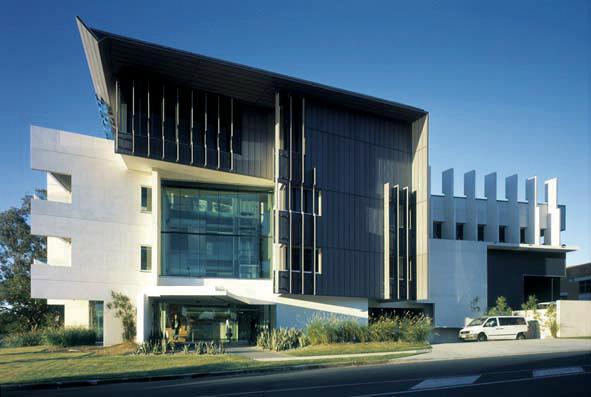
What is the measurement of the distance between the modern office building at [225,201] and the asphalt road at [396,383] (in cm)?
1256

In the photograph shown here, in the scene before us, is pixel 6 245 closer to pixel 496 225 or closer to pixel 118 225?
pixel 118 225

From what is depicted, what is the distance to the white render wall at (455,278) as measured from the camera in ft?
154

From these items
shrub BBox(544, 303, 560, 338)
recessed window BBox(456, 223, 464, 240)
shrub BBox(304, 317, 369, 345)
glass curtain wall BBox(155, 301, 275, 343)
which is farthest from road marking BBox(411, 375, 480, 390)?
recessed window BBox(456, 223, 464, 240)

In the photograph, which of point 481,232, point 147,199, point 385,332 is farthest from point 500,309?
point 147,199

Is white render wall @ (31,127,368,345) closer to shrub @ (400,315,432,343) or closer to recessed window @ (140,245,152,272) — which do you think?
recessed window @ (140,245,152,272)

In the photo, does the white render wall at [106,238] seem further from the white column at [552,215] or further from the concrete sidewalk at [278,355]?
the white column at [552,215]

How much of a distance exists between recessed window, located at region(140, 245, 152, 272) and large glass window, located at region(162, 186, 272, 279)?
836 mm

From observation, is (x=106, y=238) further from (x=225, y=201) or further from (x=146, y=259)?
(x=225, y=201)

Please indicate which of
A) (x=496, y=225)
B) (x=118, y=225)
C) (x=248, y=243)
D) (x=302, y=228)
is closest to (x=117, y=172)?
(x=118, y=225)

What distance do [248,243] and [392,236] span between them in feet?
28.5

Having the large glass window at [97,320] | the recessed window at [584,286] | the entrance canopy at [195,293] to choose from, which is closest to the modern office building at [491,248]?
the recessed window at [584,286]

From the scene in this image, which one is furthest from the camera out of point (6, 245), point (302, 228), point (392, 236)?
point (6, 245)

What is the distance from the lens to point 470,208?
5050 cm

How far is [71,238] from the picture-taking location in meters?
32.7
